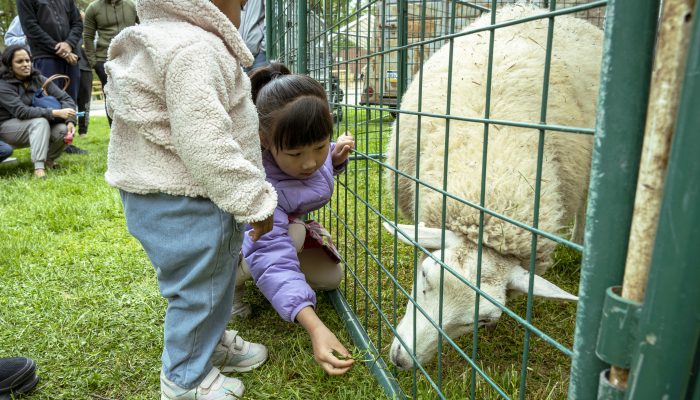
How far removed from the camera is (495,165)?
205 cm

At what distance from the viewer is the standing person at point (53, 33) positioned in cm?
648

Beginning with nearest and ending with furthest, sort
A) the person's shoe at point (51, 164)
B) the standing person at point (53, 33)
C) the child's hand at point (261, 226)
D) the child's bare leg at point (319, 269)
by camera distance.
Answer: the child's hand at point (261, 226), the child's bare leg at point (319, 269), the person's shoe at point (51, 164), the standing person at point (53, 33)

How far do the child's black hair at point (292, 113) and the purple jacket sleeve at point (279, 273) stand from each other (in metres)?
0.34

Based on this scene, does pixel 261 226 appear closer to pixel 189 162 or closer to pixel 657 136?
pixel 189 162

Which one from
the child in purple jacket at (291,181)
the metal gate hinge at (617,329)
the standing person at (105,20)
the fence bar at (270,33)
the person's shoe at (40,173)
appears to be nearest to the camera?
the metal gate hinge at (617,329)

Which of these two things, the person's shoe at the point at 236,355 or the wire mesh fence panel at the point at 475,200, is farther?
the person's shoe at the point at 236,355

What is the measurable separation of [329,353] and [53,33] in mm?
6986

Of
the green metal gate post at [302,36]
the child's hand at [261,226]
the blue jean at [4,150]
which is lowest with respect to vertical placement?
the blue jean at [4,150]

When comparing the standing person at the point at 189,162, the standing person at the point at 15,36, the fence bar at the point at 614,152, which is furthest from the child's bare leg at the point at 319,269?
the standing person at the point at 15,36

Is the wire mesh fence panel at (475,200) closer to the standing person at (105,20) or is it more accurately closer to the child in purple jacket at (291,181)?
the child in purple jacket at (291,181)

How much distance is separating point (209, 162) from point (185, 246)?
0.35 metres

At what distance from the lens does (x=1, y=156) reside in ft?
19.0

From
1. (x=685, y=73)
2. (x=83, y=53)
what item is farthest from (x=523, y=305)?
(x=83, y=53)

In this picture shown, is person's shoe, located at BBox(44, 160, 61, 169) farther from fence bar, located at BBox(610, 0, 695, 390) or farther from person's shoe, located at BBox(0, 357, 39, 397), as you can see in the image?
fence bar, located at BBox(610, 0, 695, 390)
